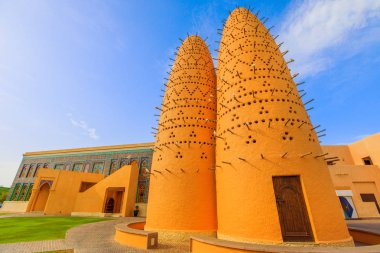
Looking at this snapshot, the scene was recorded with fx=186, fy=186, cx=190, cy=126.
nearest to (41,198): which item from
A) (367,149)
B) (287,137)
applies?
(287,137)

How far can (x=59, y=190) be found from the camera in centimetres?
2591

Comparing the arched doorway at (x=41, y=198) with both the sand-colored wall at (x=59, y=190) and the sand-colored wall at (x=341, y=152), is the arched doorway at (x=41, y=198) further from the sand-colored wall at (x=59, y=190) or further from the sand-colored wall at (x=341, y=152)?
the sand-colored wall at (x=341, y=152)

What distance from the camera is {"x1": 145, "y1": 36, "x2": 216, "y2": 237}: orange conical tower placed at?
10562 millimetres

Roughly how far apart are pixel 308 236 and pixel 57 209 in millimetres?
29617

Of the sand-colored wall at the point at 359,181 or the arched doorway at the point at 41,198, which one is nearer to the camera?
the sand-colored wall at the point at 359,181

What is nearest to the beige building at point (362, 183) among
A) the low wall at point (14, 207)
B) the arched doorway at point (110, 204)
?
the arched doorway at point (110, 204)

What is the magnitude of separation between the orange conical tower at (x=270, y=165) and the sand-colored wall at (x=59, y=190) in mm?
25928

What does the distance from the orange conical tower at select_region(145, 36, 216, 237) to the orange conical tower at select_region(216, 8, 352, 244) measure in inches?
89.1

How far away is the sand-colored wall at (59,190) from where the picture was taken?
2506 centimetres

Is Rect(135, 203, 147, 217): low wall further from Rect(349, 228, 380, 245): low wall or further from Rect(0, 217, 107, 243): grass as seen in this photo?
Rect(349, 228, 380, 245): low wall

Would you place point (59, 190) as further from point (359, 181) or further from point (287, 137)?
point (359, 181)

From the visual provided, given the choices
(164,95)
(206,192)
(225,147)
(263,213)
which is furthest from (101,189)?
(263,213)

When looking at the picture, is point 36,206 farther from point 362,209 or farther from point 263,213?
point 362,209

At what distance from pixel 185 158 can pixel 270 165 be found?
554cm
